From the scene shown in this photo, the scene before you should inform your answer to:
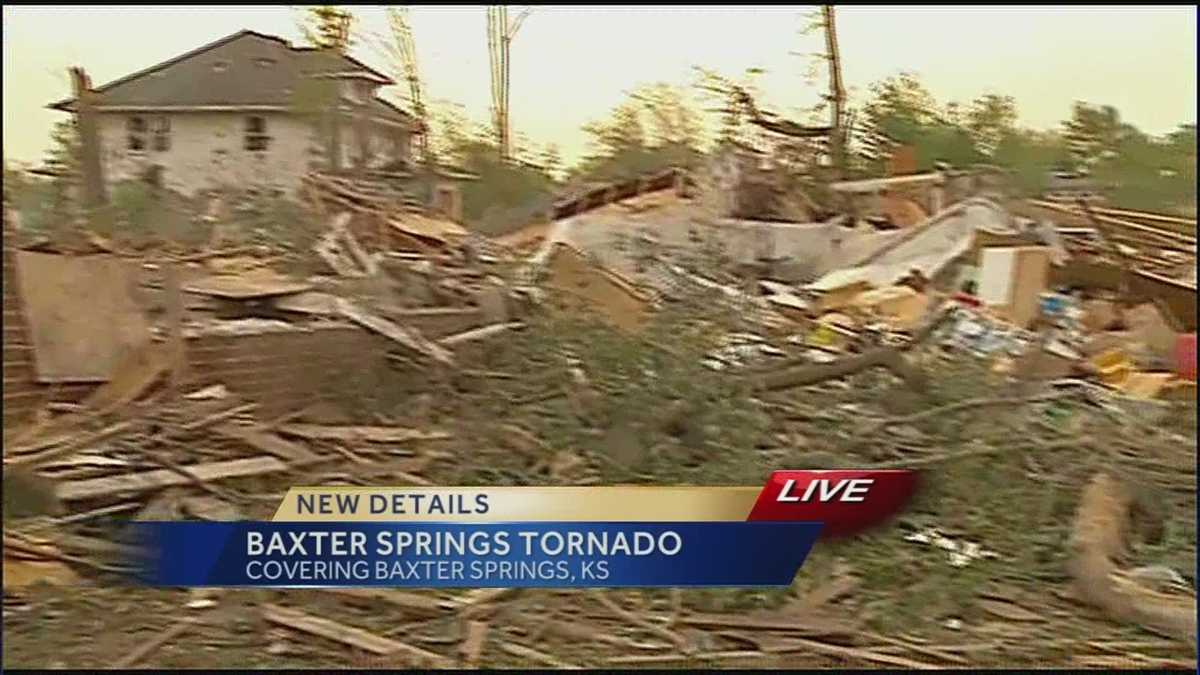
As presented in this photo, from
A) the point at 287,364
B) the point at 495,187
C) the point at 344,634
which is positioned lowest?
the point at 344,634

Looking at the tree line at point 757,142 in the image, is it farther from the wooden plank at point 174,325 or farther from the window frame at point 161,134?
the wooden plank at point 174,325

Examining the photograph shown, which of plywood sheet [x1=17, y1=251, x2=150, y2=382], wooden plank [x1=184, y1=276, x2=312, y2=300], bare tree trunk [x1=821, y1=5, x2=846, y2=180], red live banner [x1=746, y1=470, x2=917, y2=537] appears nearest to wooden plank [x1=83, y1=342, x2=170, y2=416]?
plywood sheet [x1=17, y1=251, x2=150, y2=382]

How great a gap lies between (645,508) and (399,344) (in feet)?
1.66

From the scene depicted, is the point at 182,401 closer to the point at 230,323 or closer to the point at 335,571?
the point at 230,323

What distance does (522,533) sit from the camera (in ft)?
7.88

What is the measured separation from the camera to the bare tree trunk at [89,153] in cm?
234

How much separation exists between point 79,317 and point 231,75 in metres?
0.48

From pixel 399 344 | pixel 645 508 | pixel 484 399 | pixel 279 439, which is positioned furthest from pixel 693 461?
pixel 279 439

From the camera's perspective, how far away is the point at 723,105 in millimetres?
2381

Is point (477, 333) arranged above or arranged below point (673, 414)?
above

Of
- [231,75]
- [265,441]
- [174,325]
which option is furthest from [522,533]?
[231,75]

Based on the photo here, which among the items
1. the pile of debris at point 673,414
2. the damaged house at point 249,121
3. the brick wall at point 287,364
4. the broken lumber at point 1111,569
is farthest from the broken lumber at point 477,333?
the broken lumber at point 1111,569

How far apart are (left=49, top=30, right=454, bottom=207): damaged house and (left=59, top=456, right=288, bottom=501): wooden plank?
1.53 ft

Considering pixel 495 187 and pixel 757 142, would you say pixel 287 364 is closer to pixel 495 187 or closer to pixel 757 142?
pixel 495 187
